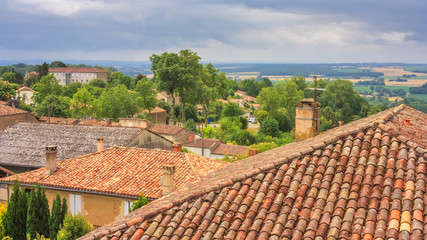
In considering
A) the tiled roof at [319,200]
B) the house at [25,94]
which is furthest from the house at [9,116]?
the house at [25,94]

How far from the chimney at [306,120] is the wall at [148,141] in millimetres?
16440

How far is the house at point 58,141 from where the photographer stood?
29.0 metres

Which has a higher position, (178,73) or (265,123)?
(178,73)

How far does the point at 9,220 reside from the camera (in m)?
15.6

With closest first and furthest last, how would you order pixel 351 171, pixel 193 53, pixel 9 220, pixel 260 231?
1. pixel 260 231
2. pixel 351 171
3. pixel 9 220
4. pixel 193 53

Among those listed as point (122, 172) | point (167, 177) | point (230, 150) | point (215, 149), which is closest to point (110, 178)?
point (122, 172)

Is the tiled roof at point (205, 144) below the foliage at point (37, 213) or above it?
below

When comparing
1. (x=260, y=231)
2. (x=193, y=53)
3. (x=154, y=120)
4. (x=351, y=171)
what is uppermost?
(x=193, y=53)

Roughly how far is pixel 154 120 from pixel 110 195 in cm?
6347

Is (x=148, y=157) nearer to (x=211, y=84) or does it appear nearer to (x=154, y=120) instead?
(x=154, y=120)

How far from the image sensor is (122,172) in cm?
2081

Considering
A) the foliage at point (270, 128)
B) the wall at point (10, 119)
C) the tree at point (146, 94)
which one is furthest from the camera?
the tree at point (146, 94)

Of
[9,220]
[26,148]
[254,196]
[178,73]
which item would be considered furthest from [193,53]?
[254,196]

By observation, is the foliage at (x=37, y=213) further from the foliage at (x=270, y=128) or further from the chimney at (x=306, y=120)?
the foliage at (x=270, y=128)
